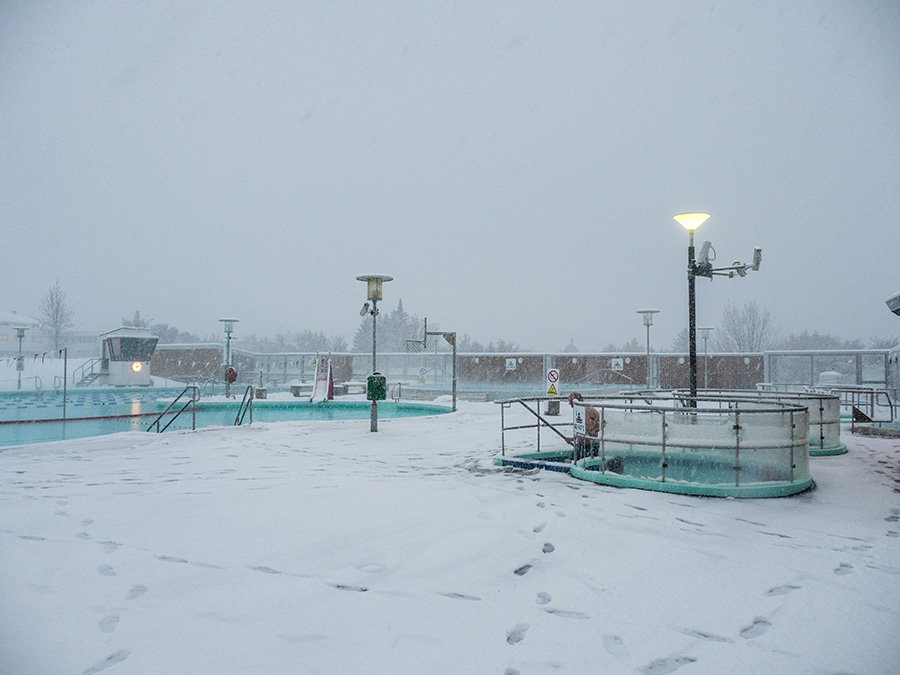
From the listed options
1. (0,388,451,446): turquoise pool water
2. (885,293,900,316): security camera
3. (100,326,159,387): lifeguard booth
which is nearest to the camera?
(885,293,900,316): security camera

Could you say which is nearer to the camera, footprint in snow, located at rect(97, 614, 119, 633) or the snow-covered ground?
the snow-covered ground

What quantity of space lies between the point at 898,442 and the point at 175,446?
603 inches

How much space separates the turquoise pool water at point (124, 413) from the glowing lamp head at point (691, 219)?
12.8 m

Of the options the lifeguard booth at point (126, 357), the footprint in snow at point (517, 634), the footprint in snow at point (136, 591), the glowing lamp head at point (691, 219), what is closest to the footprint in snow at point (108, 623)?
the footprint in snow at point (136, 591)

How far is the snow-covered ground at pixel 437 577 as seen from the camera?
344cm

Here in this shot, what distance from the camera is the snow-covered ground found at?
3.44m

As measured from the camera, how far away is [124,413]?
2152 cm

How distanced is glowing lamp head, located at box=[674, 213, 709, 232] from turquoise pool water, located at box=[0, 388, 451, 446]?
12.8 meters

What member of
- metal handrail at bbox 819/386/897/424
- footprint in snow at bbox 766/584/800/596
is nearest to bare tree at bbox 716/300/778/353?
metal handrail at bbox 819/386/897/424

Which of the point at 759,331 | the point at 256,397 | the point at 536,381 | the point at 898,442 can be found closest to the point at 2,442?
the point at 256,397

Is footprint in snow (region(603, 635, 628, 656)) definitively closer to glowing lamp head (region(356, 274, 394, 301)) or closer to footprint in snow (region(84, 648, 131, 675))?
footprint in snow (region(84, 648, 131, 675))

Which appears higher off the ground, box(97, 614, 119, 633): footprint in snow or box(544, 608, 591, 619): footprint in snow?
box(97, 614, 119, 633): footprint in snow

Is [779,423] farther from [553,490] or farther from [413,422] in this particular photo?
[413,422]

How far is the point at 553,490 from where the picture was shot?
7320 mm
